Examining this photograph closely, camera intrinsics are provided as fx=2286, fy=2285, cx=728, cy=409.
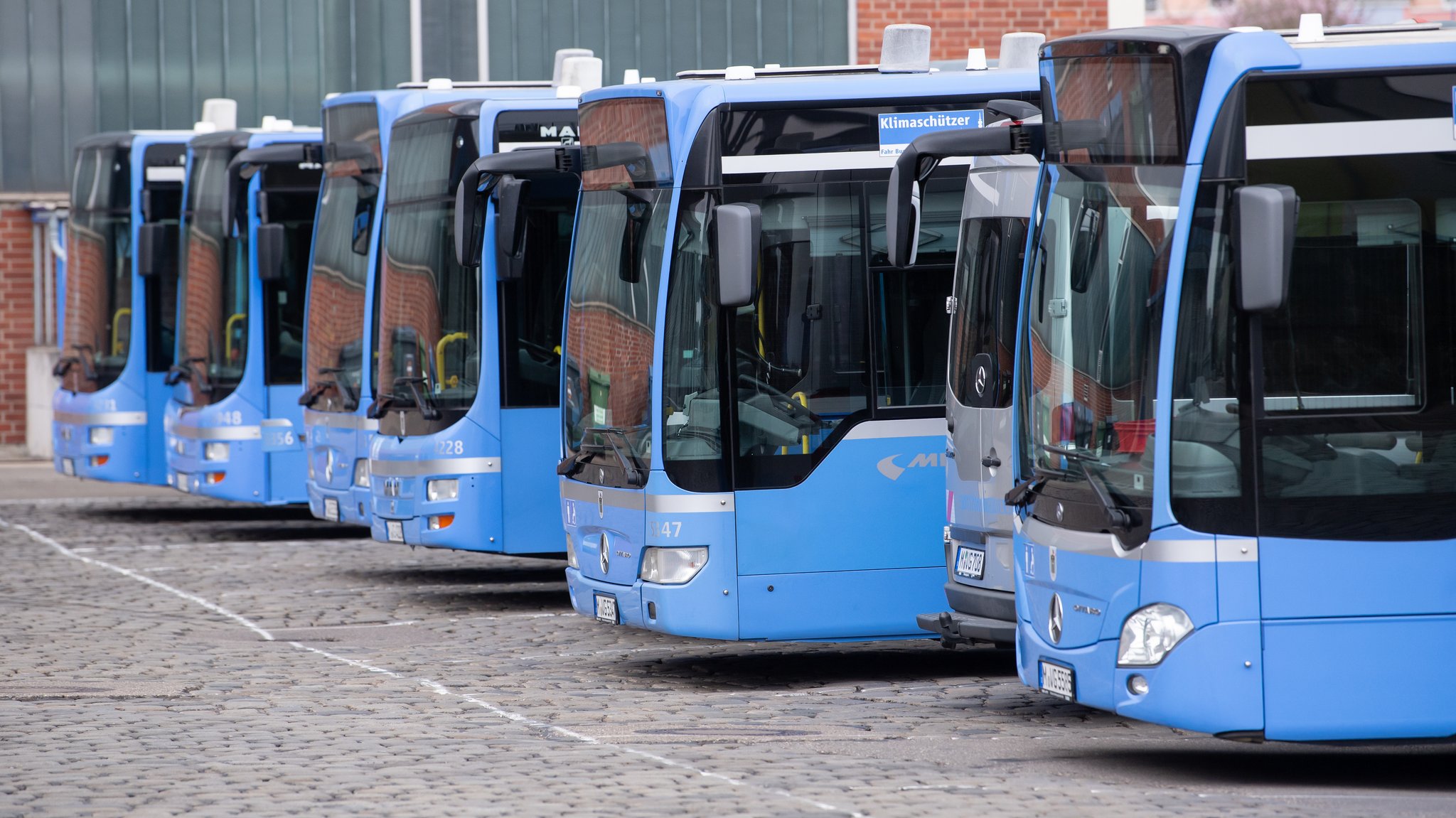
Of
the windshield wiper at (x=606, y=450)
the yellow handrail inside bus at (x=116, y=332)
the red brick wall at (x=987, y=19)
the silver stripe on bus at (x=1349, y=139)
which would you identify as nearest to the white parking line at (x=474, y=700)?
the windshield wiper at (x=606, y=450)

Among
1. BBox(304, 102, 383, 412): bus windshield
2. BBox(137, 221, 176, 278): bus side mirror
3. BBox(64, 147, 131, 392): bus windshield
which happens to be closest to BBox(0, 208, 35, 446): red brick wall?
BBox(64, 147, 131, 392): bus windshield

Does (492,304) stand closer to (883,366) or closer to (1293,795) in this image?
(883,366)

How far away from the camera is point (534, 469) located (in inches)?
554

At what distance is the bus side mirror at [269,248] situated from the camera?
17.8 meters

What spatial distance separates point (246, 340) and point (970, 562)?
10174 millimetres

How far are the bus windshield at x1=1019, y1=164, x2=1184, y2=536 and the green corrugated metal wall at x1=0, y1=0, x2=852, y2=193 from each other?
64.8ft

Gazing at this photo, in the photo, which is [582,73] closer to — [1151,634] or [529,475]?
[529,475]

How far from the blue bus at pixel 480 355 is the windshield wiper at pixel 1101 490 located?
5836 mm

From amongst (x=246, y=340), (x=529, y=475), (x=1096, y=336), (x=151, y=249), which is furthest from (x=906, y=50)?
(x=151, y=249)

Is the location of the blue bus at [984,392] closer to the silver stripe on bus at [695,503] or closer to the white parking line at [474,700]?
the silver stripe on bus at [695,503]

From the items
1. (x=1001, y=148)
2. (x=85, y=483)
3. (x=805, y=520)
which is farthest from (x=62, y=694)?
(x=85, y=483)

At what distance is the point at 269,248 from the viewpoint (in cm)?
1784

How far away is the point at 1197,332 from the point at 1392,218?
0.85 m

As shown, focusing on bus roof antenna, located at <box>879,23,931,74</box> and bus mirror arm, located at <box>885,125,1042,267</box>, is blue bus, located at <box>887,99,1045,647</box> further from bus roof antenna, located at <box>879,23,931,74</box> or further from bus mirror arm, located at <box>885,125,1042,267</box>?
bus roof antenna, located at <box>879,23,931,74</box>
